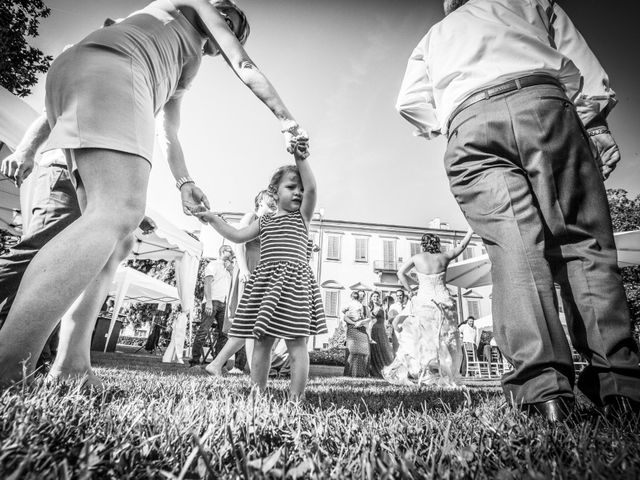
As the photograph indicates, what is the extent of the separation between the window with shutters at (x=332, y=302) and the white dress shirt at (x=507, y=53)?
1310 inches

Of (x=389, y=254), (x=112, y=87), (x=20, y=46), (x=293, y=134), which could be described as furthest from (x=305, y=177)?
(x=389, y=254)

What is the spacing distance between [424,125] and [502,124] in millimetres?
960

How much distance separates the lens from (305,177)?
2539 millimetres

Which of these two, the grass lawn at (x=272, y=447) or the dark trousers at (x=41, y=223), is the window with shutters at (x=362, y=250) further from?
the grass lawn at (x=272, y=447)

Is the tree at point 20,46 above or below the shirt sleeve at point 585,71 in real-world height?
above

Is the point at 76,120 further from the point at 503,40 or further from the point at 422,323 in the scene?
the point at 422,323

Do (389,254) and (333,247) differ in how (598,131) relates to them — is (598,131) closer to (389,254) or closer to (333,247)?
(333,247)

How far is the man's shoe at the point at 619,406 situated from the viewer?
1361 millimetres

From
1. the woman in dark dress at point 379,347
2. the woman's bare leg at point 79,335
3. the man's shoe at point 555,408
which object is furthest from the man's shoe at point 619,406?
the woman in dark dress at point 379,347

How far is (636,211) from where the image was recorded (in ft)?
73.5

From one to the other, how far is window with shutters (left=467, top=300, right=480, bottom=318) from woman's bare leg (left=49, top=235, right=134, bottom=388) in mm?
39730

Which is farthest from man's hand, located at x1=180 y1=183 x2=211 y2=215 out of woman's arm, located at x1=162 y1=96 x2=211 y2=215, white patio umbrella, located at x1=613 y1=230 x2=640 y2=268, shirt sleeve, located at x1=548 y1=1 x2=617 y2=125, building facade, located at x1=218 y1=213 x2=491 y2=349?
building facade, located at x1=218 y1=213 x2=491 y2=349

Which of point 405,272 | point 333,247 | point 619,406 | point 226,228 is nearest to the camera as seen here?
point 619,406

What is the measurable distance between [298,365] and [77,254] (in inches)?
60.3
